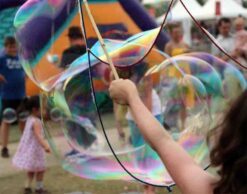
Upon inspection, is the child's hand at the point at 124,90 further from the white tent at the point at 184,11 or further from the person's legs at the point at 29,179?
the white tent at the point at 184,11

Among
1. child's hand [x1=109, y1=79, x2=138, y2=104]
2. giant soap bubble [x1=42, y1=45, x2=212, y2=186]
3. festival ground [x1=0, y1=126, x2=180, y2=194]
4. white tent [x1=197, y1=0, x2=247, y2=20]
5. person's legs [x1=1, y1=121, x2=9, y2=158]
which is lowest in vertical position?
white tent [x1=197, y1=0, x2=247, y2=20]

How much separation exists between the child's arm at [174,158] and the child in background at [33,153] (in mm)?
3368

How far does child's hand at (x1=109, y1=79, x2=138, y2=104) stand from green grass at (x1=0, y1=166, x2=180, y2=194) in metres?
3.17

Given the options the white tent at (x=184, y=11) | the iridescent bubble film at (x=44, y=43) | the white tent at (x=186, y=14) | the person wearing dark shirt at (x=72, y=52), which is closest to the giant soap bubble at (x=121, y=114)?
the iridescent bubble film at (x=44, y=43)

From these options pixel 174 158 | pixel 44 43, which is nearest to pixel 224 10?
pixel 44 43

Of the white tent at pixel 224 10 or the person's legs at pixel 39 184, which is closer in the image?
the person's legs at pixel 39 184

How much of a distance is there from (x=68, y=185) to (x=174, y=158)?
378cm

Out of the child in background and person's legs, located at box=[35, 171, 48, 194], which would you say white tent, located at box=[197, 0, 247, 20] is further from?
person's legs, located at box=[35, 171, 48, 194]

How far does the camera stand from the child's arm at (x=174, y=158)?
60.7 inches

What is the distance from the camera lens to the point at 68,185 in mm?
5266

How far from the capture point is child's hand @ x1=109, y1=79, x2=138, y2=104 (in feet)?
5.90

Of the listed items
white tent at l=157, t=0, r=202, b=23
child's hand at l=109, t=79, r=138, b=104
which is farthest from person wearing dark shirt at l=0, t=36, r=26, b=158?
white tent at l=157, t=0, r=202, b=23

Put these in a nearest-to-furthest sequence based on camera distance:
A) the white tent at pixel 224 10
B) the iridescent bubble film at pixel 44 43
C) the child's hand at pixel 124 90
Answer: the child's hand at pixel 124 90
the iridescent bubble film at pixel 44 43
the white tent at pixel 224 10

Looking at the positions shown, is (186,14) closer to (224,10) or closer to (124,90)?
(224,10)
